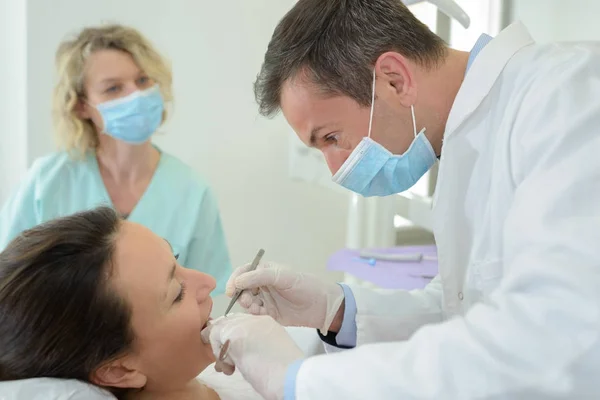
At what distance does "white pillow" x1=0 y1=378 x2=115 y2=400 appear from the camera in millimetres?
1135

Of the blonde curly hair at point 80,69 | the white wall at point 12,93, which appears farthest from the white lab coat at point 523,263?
the white wall at point 12,93

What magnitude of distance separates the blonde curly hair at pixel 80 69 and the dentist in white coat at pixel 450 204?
120cm

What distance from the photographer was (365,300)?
1.56m

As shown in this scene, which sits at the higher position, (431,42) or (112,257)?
(431,42)

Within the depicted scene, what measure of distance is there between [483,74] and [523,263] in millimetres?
474

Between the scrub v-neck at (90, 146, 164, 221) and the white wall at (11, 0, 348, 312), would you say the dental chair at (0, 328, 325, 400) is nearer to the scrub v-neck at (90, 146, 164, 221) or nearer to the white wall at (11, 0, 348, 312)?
the scrub v-neck at (90, 146, 164, 221)

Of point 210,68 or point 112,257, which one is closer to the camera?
point 112,257

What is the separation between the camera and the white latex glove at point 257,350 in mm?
1100

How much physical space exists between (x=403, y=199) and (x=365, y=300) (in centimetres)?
112

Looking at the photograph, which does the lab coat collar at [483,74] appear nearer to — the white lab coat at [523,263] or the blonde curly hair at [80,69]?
the white lab coat at [523,263]

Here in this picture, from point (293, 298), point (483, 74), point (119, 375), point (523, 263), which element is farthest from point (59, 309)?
point (483, 74)

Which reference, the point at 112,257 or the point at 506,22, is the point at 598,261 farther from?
the point at 506,22

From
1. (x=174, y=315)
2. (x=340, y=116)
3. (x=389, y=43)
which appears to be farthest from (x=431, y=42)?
(x=174, y=315)

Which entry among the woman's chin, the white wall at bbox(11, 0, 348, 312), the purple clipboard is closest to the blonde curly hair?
the white wall at bbox(11, 0, 348, 312)
